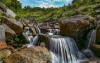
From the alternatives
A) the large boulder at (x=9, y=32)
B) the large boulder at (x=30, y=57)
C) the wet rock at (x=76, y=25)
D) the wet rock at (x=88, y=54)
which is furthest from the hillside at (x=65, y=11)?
the large boulder at (x=30, y=57)

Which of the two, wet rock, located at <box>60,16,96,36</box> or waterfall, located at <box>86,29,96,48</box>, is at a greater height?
wet rock, located at <box>60,16,96,36</box>

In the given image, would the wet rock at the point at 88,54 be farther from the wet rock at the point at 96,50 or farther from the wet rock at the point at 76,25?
the wet rock at the point at 76,25

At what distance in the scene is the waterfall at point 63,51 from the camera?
61.6ft

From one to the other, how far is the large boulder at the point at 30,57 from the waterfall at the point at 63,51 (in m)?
2.80

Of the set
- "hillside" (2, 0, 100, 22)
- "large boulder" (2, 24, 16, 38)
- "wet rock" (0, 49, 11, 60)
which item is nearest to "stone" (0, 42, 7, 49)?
"wet rock" (0, 49, 11, 60)

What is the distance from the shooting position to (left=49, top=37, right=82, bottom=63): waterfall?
739 inches

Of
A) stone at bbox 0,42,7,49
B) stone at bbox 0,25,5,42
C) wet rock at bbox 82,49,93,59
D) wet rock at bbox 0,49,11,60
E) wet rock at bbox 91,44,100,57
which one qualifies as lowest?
wet rock at bbox 82,49,93,59

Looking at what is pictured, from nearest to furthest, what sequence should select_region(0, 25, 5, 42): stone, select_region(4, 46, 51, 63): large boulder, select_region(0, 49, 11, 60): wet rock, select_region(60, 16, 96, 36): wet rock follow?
1. select_region(4, 46, 51, 63): large boulder
2. select_region(0, 49, 11, 60): wet rock
3. select_region(0, 25, 5, 42): stone
4. select_region(60, 16, 96, 36): wet rock

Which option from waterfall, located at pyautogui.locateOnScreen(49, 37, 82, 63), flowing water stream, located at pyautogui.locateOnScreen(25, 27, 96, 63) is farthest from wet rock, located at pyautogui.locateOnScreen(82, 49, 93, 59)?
waterfall, located at pyautogui.locateOnScreen(49, 37, 82, 63)

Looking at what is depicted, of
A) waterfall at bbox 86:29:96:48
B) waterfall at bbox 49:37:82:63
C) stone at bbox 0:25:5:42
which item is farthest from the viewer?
waterfall at bbox 86:29:96:48

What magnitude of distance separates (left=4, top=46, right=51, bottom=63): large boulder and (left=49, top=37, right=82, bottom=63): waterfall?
9.20 feet

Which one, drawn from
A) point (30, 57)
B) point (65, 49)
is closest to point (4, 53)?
point (30, 57)

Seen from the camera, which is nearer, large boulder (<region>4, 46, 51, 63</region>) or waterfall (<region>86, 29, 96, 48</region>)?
large boulder (<region>4, 46, 51, 63</region>)

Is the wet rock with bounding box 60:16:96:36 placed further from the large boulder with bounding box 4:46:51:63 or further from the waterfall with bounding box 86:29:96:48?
the large boulder with bounding box 4:46:51:63
